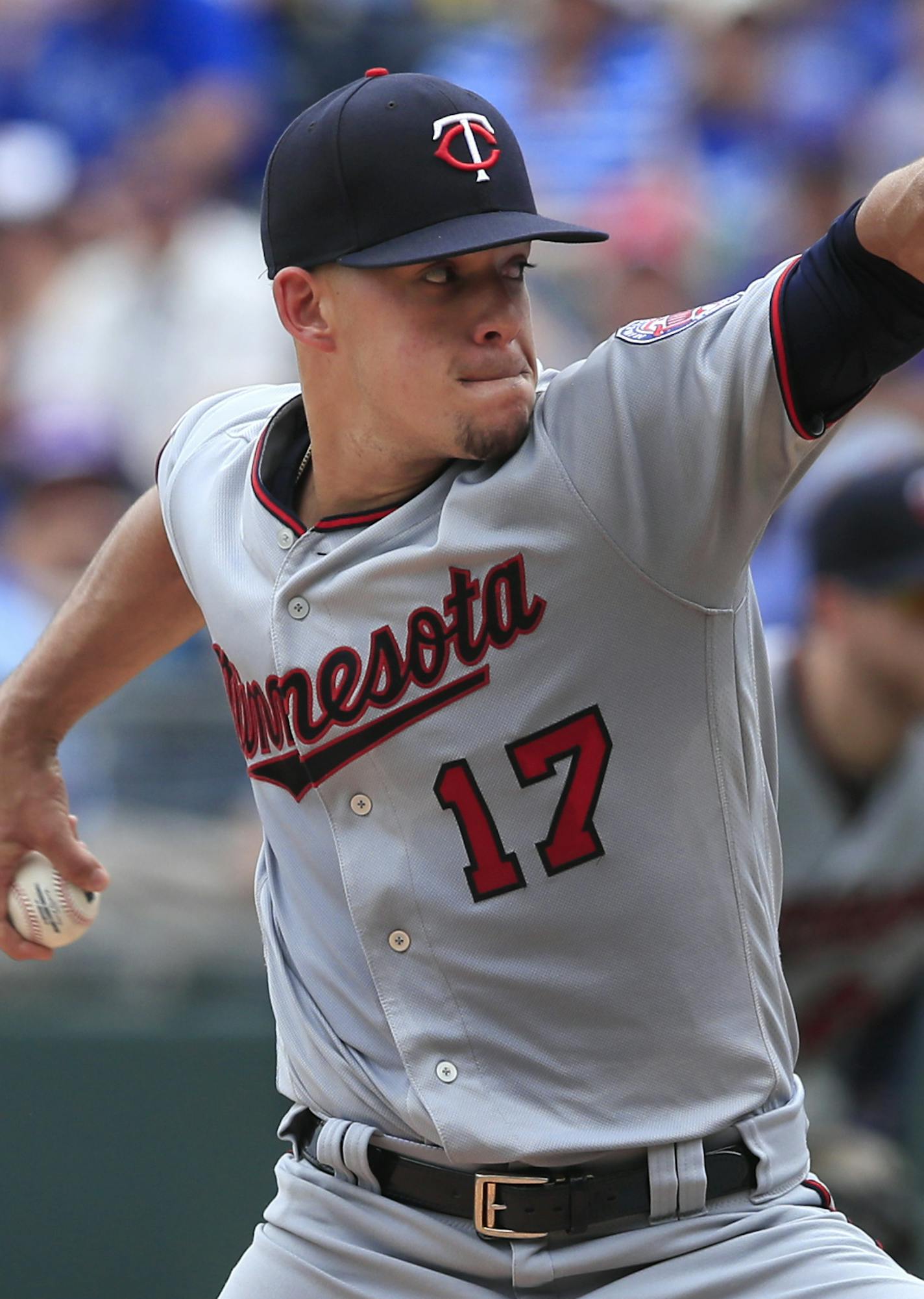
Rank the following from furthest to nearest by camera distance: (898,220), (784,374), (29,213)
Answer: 1. (29,213)
2. (784,374)
3. (898,220)

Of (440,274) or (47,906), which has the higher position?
(440,274)

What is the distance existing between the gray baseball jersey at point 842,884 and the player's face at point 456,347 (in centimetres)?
188

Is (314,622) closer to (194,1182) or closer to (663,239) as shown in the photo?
(194,1182)

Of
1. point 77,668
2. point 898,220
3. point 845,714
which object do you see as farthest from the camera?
point 845,714

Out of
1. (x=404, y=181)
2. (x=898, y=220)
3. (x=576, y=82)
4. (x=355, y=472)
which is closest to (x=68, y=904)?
(x=355, y=472)

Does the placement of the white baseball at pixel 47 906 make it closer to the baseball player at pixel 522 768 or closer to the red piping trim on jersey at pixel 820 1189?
the baseball player at pixel 522 768

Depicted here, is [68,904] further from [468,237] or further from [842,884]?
[842,884]

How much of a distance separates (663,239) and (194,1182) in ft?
11.6

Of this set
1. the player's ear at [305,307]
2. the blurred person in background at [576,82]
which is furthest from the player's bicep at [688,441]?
the blurred person in background at [576,82]

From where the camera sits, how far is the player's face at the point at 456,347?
7.01 feet

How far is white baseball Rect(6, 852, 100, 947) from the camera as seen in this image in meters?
2.63

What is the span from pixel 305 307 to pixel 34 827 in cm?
94

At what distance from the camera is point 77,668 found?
9.14 ft

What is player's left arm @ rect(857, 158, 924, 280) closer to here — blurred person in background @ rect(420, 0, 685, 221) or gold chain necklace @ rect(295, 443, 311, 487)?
gold chain necklace @ rect(295, 443, 311, 487)
